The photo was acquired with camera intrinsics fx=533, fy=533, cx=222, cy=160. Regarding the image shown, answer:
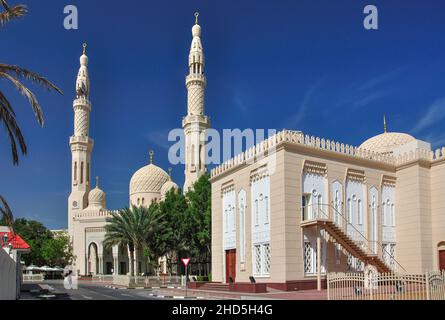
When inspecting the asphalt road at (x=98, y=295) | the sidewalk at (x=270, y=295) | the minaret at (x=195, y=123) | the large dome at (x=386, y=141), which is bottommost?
the asphalt road at (x=98, y=295)

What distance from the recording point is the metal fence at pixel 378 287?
54.3 feet

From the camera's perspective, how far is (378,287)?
18.8 meters

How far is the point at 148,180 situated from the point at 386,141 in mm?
33310

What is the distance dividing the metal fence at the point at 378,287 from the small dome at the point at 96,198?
4714cm

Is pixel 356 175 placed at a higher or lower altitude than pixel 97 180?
lower

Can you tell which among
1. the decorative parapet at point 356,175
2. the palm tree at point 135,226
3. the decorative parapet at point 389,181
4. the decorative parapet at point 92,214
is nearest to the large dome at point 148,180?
the decorative parapet at point 92,214

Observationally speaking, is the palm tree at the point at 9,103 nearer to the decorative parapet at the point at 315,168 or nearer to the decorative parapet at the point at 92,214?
the decorative parapet at the point at 315,168

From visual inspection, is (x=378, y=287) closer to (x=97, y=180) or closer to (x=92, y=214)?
(x=92, y=214)

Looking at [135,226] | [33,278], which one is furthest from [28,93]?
[33,278]

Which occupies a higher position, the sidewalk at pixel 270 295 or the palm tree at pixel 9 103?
the palm tree at pixel 9 103

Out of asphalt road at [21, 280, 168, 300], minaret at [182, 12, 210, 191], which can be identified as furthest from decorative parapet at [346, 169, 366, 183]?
minaret at [182, 12, 210, 191]

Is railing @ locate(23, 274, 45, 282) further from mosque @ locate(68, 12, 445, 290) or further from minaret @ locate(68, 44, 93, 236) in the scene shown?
mosque @ locate(68, 12, 445, 290)

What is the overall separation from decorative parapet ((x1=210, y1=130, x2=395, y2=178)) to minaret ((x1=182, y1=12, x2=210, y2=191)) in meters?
20.3
